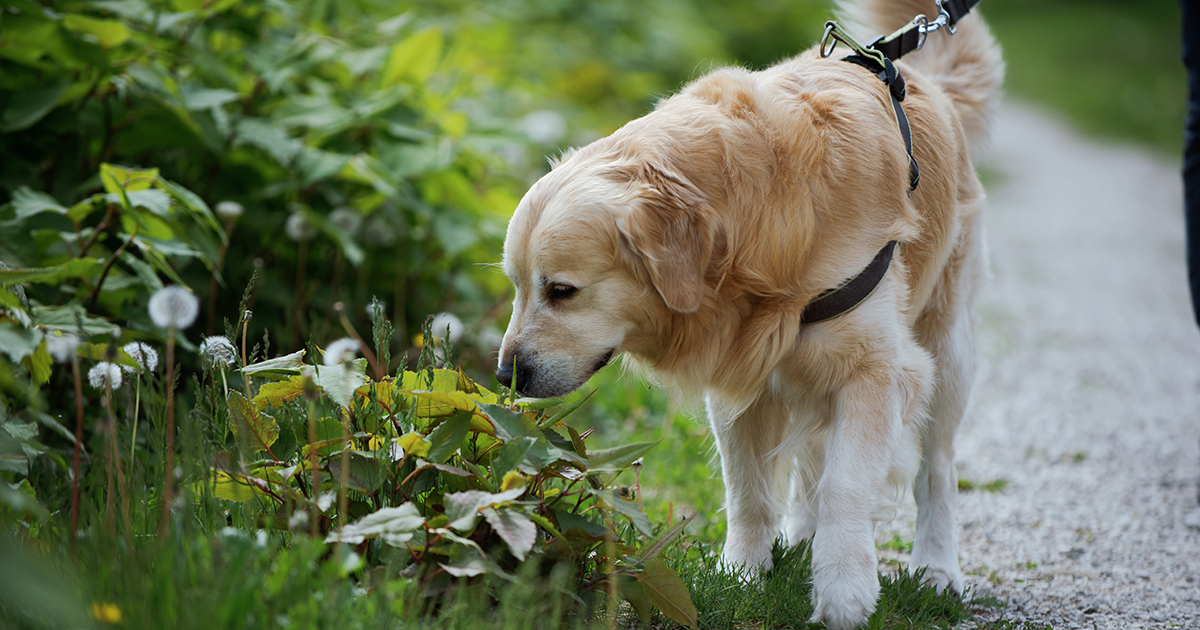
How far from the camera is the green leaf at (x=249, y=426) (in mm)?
2182

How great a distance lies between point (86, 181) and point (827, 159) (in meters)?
3.04

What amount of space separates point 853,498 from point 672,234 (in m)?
0.89

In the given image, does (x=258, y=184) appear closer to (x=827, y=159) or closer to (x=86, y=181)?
(x=86, y=181)

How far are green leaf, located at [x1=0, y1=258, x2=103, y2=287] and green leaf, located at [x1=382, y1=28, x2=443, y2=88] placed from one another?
2.02 meters

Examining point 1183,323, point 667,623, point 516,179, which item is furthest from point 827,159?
point 1183,323

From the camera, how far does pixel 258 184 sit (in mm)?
4199

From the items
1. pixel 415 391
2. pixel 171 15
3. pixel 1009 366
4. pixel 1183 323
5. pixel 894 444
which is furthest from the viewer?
pixel 1183 323

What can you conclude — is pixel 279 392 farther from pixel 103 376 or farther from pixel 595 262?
pixel 595 262

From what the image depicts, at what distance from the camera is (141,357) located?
243 centimetres

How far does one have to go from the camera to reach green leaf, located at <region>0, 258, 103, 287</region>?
2238mm

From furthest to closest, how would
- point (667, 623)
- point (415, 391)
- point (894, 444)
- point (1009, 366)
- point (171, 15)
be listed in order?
point (1009, 366), point (171, 15), point (894, 444), point (667, 623), point (415, 391)

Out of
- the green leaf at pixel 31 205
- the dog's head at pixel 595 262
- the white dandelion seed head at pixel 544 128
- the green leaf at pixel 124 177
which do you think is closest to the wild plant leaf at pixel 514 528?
the dog's head at pixel 595 262

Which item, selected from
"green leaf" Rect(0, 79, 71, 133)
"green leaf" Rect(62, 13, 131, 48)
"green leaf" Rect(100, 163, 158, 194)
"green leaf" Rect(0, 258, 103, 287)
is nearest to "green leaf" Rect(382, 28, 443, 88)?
"green leaf" Rect(62, 13, 131, 48)

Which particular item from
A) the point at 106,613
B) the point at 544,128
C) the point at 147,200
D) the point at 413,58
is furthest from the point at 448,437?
the point at 544,128
